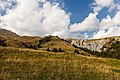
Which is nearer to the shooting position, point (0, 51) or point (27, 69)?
point (27, 69)

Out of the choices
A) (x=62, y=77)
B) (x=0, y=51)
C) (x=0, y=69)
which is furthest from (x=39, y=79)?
(x=0, y=51)

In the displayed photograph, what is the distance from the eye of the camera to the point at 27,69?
25.4 m

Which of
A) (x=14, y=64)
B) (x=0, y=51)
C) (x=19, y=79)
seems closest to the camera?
(x=19, y=79)

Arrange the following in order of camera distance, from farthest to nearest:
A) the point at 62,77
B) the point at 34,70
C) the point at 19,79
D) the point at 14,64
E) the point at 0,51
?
1. the point at 0,51
2. the point at 14,64
3. the point at 34,70
4. the point at 62,77
5. the point at 19,79

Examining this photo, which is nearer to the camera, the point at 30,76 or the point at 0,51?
the point at 30,76

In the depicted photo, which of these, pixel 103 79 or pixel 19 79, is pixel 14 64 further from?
pixel 103 79

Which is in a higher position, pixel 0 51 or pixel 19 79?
pixel 0 51

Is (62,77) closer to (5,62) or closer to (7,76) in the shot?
(7,76)

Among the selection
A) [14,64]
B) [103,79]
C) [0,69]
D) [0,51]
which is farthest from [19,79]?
[0,51]

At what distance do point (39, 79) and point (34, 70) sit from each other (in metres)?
3.31

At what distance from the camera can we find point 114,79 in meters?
26.2

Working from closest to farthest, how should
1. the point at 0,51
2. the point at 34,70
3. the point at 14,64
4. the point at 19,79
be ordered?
the point at 19,79
the point at 34,70
the point at 14,64
the point at 0,51

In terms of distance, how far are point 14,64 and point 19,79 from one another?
6.30 m

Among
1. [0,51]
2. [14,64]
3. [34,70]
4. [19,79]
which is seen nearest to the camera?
[19,79]
